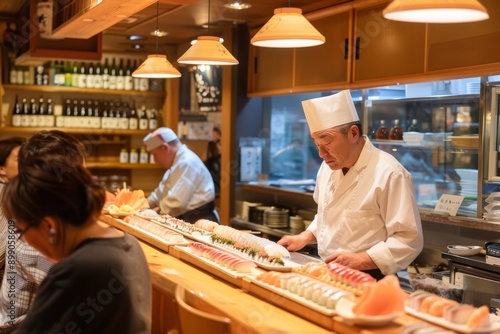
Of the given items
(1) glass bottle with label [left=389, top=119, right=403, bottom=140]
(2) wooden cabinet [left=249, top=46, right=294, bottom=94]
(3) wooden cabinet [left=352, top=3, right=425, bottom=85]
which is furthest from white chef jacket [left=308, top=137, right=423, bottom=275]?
(2) wooden cabinet [left=249, top=46, right=294, bottom=94]

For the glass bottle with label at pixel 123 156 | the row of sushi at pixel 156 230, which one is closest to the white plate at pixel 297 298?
the row of sushi at pixel 156 230

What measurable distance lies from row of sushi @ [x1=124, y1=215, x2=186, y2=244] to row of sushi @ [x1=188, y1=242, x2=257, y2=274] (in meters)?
0.36

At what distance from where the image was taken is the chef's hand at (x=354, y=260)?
3.27m

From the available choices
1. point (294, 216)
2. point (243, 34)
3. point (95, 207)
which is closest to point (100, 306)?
point (95, 207)

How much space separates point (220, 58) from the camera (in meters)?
3.82

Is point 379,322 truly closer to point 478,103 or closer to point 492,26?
point 492,26

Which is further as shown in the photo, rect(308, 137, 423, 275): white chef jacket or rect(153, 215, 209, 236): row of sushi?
rect(153, 215, 209, 236): row of sushi

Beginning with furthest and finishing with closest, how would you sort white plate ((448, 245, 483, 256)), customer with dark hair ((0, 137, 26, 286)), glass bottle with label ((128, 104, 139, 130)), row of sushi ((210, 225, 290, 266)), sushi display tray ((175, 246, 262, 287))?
glass bottle with label ((128, 104, 139, 130)), white plate ((448, 245, 483, 256)), customer with dark hair ((0, 137, 26, 286)), row of sushi ((210, 225, 290, 266)), sushi display tray ((175, 246, 262, 287))

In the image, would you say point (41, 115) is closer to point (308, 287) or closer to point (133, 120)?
point (133, 120)

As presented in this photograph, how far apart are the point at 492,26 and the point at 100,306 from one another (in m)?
3.20

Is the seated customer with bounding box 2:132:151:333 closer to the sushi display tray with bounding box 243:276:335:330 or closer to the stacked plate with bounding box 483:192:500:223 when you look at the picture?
the sushi display tray with bounding box 243:276:335:330

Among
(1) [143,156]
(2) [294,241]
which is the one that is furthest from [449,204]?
(1) [143,156]

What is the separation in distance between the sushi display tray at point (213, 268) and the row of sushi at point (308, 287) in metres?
0.12

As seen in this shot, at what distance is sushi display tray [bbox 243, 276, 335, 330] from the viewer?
7.46 feet
